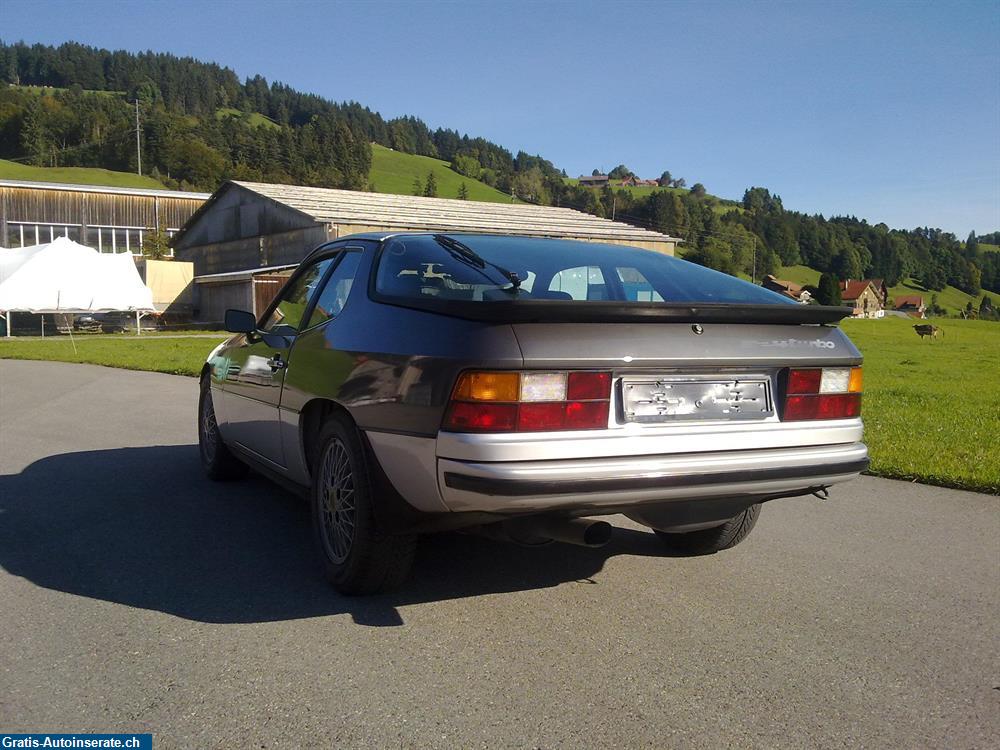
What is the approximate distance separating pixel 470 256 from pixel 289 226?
38607 millimetres

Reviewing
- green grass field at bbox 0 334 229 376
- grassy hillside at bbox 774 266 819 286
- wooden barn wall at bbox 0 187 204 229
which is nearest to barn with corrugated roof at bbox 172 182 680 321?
wooden barn wall at bbox 0 187 204 229

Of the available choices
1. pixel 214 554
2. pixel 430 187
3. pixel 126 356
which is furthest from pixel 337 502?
pixel 430 187

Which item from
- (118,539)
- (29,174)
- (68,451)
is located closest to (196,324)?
(68,451)

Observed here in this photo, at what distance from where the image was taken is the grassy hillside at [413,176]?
126250 millimetres

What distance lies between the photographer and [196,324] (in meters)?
45.3

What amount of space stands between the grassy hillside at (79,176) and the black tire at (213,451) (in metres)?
103

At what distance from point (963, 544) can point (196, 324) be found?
44293mm

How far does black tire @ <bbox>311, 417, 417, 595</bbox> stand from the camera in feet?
12.1

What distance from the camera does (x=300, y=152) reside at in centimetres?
11412

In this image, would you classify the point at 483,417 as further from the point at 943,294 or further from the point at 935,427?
the point at 943,294

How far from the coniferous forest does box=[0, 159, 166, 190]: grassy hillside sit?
4341 mm

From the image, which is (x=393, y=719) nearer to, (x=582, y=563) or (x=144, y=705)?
(x=144, y=705)

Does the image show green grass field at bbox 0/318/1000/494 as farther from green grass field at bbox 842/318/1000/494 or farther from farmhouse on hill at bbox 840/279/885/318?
farmhouse on hill at bbox 840/279/885/318

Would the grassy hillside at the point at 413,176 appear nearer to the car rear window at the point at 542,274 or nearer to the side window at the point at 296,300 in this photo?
the side window at the point at 296,300
